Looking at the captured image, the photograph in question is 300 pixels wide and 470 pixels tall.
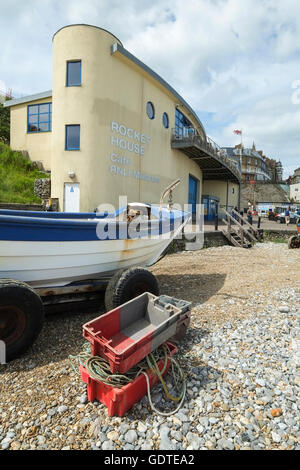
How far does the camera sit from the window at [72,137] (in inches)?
459

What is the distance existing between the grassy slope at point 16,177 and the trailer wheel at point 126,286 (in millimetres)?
9823

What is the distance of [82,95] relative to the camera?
1135cm

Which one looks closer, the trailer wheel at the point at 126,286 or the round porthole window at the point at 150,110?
the trailer wheel at the point at 126,286

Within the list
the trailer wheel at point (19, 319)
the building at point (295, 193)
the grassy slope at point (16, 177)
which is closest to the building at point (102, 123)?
the grassy slope at point (16, 177)

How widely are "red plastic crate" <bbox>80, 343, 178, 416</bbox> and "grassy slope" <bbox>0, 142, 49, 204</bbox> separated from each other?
11.1 meters

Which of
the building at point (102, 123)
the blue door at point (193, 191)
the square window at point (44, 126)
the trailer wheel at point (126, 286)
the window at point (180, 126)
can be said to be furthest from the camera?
the blue door at point (193, 191)

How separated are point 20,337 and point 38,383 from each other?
23.5 inches

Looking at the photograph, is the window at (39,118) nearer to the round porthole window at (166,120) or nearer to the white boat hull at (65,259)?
the round porthole window at (166,120)

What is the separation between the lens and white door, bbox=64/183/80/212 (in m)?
11.7

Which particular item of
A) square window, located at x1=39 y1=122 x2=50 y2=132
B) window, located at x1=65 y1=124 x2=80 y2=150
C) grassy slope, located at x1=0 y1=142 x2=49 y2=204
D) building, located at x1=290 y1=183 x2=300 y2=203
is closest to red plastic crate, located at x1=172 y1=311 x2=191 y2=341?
window, located at x1=65 y1=124 x2=80 y2=150

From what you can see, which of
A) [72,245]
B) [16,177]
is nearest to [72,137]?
[16,177]

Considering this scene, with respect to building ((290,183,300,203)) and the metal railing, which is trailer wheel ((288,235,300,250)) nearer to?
the metal railing

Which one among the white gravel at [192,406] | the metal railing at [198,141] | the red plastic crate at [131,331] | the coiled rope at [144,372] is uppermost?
the metal railing at [198,141]
